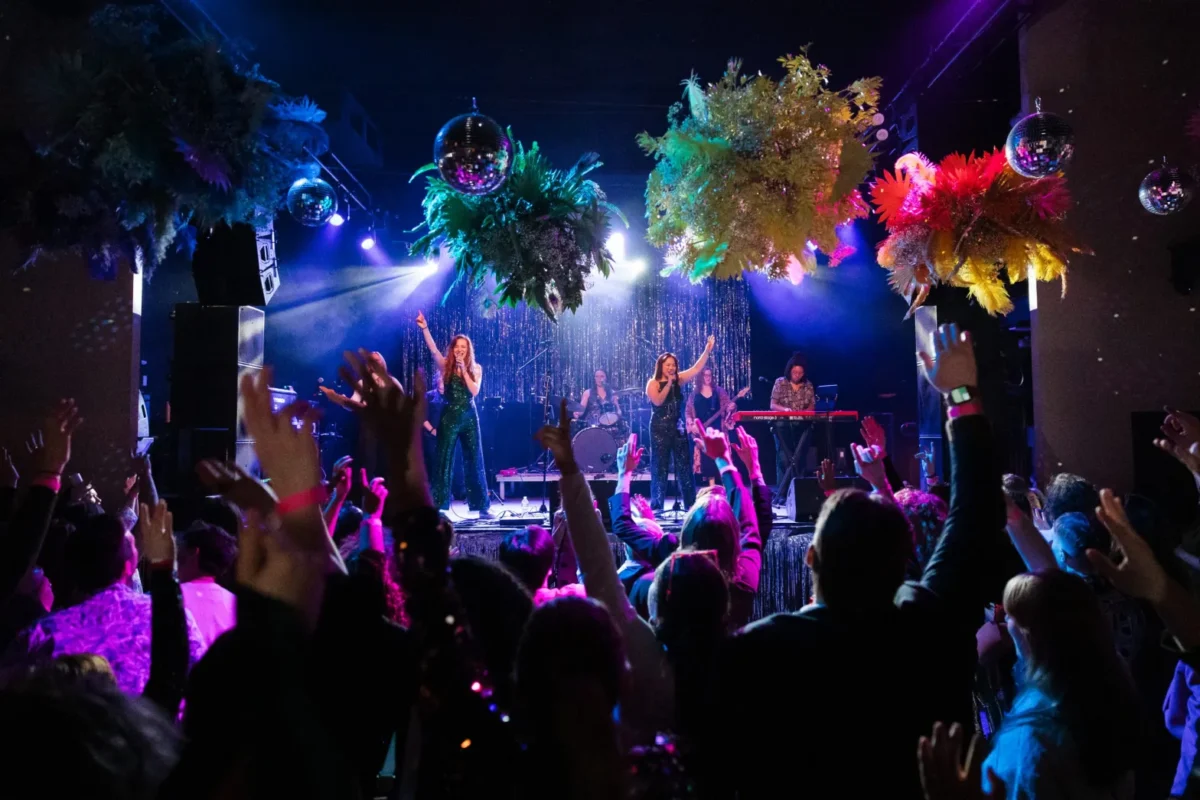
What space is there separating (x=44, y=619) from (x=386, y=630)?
1482 mm

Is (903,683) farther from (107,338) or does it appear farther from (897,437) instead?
(897,437)

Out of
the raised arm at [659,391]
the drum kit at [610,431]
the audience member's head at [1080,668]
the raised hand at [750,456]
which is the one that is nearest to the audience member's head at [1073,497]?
the raised hand at [750,456]

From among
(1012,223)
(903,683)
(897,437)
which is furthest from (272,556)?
(897,437)

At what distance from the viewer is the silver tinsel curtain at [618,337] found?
45.7 feet

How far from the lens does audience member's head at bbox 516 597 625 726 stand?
1.26m

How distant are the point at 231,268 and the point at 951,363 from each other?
19.0ft

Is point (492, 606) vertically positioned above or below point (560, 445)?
below

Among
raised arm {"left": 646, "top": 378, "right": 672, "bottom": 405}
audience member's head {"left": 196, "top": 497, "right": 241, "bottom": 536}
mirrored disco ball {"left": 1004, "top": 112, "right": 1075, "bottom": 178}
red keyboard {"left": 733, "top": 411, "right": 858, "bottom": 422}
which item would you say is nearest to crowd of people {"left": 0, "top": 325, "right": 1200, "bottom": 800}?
audience member's head {"left": 196, "top": 497, "right": 241, "bottom": 536}

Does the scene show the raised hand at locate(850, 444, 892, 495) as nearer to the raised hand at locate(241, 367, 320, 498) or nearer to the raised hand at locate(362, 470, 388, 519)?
the raised hand at locate(362, 470, 388, 519)

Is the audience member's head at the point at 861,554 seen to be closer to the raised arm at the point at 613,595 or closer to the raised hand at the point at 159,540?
the raised arm at the point at 613,595

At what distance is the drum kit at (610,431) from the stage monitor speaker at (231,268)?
417cm

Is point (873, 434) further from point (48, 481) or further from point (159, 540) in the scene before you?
point (48, 481)

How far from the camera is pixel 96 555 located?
240cm

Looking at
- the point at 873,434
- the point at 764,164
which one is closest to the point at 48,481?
the point at 873,434
